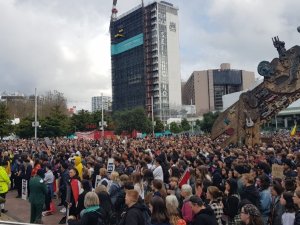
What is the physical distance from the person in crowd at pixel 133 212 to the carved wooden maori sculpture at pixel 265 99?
1736 centimetres

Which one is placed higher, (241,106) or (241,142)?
(241,106)

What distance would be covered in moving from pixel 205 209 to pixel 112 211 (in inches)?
96.9

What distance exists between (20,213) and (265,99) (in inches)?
614

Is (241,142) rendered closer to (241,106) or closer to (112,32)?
(241,106)

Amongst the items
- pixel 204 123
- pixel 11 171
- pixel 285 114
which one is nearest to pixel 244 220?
pixel 11 171

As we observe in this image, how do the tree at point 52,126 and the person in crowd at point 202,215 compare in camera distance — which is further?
the tree at point 52,126

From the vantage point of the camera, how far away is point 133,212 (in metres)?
5.20

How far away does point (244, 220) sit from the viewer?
4.80 meters

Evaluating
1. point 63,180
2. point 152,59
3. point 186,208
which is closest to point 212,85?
point 152,59

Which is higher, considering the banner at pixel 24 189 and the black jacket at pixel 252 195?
the black jacket at pixel 252 195

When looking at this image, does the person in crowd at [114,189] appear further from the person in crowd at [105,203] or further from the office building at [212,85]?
the office building at [212,85]

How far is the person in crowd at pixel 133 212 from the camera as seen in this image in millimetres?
5137

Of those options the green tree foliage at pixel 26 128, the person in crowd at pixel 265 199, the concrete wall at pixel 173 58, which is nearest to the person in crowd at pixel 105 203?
the person in crowd at pixel 265 199

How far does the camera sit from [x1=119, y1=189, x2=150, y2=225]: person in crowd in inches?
202
